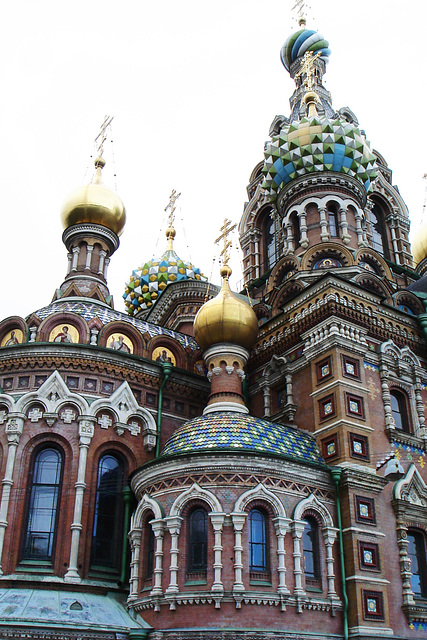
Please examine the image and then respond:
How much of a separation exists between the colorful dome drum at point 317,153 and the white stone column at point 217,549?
873cm

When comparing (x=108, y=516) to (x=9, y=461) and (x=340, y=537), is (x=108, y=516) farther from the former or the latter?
(x=340, y=537)

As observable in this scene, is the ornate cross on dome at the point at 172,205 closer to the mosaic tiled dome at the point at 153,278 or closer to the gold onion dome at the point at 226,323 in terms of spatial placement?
the mosaic tiled dome at the point at 153,278

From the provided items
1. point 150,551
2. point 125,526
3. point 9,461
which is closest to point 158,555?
point 150,551

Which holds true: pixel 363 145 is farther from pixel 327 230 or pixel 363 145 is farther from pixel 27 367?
pixel 27 367

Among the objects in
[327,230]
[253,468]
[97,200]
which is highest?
[97,200]

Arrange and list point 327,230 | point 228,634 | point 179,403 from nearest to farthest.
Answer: point 228,634
point 179,403
point 327,230

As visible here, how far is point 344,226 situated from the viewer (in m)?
15.0

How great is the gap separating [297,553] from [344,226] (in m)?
7.66

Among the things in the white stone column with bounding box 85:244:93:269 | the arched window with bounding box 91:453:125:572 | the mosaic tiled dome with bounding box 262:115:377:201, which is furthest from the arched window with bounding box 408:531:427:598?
the white stone column with bounding box 85:244:93:269

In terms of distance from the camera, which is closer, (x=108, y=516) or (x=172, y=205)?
(x=108, y=516)

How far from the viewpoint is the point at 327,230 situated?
15008 millimetres

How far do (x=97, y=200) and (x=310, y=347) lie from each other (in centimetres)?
648

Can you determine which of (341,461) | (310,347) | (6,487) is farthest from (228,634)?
(310,347)

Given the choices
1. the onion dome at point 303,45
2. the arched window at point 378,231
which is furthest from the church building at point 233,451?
the onion dome at point 303,45
